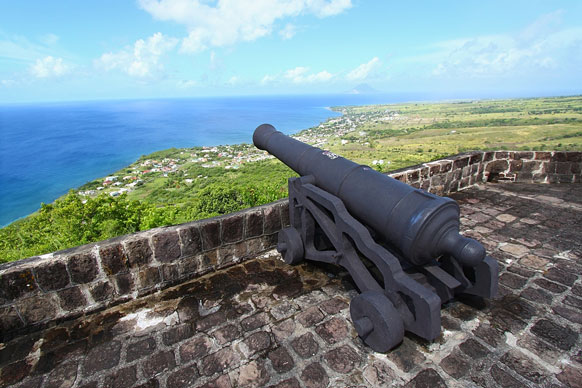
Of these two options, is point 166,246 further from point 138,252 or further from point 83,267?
point 83,267

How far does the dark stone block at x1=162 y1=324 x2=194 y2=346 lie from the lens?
237 centimetres

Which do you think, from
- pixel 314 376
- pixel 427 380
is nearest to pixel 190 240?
pixel 314 376

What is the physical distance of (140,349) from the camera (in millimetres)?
2297

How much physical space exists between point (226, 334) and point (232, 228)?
122 centimetres

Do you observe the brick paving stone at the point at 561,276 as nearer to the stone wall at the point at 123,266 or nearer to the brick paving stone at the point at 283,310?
the brick paving stone at the point at 283,310

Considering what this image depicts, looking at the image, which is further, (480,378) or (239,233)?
(239,233)

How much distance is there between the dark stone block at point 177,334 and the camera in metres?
2.37

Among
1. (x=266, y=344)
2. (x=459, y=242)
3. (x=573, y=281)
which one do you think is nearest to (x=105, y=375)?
(x=266, y=344)

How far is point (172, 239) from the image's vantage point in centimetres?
303

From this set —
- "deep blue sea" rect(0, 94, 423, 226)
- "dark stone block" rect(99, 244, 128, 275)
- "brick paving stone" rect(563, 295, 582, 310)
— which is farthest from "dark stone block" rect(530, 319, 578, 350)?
"deep blue sea" rect(0, 94, 423, 226)

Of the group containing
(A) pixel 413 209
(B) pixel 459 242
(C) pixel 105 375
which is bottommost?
(C) pixel 105 375

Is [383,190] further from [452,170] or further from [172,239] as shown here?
[452,170]

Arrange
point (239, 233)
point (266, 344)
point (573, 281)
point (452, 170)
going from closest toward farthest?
point (266, 344), point (573, 281), point (239, 233), point (452, 170)

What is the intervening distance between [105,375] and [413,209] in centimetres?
236
